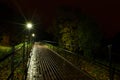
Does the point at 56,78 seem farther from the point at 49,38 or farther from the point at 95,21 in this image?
the point at 49,38

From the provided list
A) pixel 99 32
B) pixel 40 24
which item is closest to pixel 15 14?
pixel 99 32

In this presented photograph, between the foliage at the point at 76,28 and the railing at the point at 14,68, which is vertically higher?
the foliage at the point at 76,28

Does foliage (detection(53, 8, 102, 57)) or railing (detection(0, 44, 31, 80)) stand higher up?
foliage (detection(53, 8, 102, 57))

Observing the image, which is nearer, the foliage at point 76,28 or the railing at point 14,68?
the railing at point 14,68

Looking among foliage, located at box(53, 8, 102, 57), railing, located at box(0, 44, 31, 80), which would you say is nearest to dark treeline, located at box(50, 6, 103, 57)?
foliage, located at box(53, 8, 102, 57)

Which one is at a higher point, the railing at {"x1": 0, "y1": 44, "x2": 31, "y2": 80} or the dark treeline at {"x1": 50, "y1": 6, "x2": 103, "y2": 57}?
the dark treeline at {"x1": 50, "y1": 6, "x2": 103, "y2": 57}

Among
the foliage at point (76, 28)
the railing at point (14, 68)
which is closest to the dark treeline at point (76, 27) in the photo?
the foliage at point (76, 28)

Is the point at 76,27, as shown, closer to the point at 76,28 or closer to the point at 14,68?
the point at 76,28

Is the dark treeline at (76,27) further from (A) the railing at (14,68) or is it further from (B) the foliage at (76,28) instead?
(A) the railing at (14,68)

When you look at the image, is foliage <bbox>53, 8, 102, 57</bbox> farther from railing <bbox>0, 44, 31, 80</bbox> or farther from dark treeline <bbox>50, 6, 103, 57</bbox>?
railing <bbox>0, 44, 31, 80</bbox>

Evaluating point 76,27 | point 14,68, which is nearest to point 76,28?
point 76,27

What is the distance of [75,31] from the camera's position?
149 ft

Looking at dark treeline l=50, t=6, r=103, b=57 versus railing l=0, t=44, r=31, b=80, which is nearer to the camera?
railing l=0, t=44, r=31, b=80

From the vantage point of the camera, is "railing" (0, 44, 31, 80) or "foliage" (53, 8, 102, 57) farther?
"foliage" (53, 8, 102, 57)
